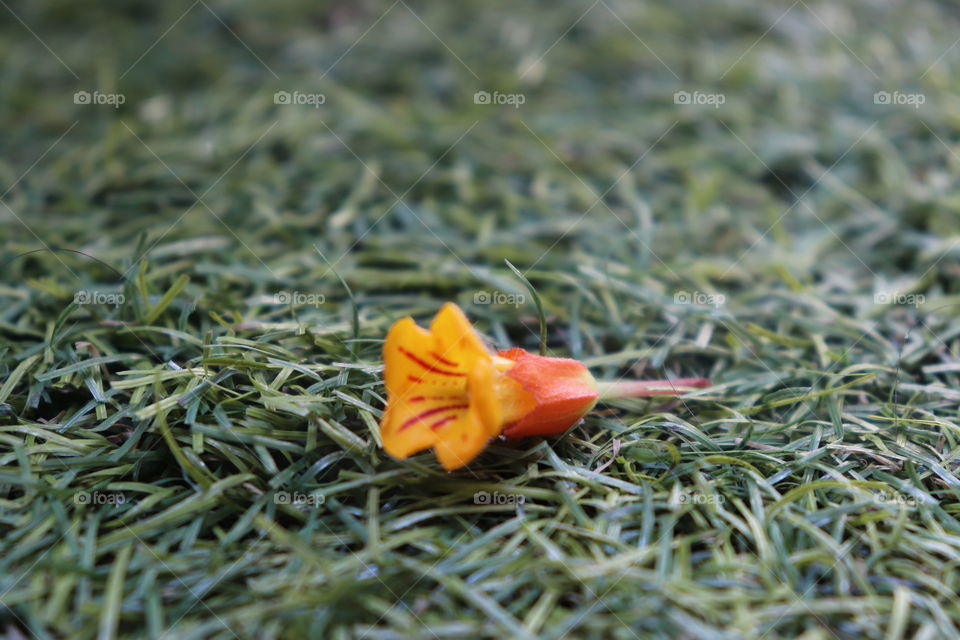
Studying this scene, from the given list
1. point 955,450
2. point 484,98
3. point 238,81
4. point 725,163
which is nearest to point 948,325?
point 955,450

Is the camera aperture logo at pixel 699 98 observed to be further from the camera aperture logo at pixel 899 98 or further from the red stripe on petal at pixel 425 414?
the red stripe on petal at pixel 425 414

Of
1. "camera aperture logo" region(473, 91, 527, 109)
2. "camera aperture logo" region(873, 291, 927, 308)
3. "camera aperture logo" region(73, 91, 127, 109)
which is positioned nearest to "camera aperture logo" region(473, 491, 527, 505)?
"camera aperture logo" region(873, 291, 927, 308)

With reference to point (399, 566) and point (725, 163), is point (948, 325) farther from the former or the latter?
point (399, 566)

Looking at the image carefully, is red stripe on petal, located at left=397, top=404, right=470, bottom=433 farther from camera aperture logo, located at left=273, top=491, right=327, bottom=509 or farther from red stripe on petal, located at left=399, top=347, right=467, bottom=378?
camera aperture logo, located at left=273, top=491, right=327, bottom=509

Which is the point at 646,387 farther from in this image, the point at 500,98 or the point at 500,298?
the point at 500,98

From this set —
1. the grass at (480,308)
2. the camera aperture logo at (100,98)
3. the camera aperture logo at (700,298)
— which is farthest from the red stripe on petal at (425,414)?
the camera aperture logo at (100,98)

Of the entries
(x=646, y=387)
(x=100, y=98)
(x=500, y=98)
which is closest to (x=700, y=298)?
(x=646, y=387)
